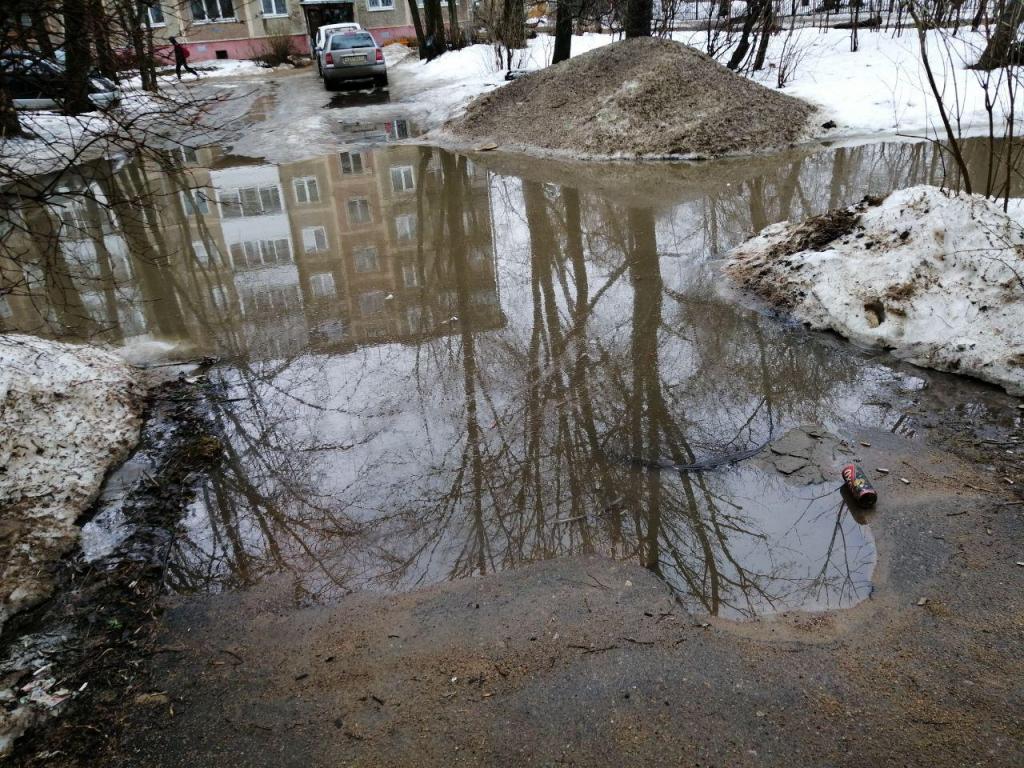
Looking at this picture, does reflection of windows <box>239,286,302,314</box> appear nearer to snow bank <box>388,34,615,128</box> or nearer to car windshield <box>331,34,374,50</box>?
snow bank <box>388,34,615,128</box>

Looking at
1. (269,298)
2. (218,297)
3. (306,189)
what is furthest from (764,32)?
(218,297)

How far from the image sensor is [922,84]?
630 inches

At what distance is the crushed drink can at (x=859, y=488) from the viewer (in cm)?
389

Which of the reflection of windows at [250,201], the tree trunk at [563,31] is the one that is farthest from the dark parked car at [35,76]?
the tree trunk at [563,31]

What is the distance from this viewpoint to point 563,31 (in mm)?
17484

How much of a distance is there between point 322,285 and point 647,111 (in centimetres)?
863

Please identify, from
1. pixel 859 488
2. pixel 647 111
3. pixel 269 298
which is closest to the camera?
pixel 859 488

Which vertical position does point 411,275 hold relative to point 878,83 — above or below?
below

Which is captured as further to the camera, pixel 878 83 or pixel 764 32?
pixel 764 32

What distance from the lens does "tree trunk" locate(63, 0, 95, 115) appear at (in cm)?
379

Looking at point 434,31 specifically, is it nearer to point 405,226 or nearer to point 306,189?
point 306,189

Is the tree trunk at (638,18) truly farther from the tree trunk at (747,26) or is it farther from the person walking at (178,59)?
the person walking at (178,59)

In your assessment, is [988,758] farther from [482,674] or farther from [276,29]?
[276,29]

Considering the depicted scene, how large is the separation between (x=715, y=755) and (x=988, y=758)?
40.4 inches
